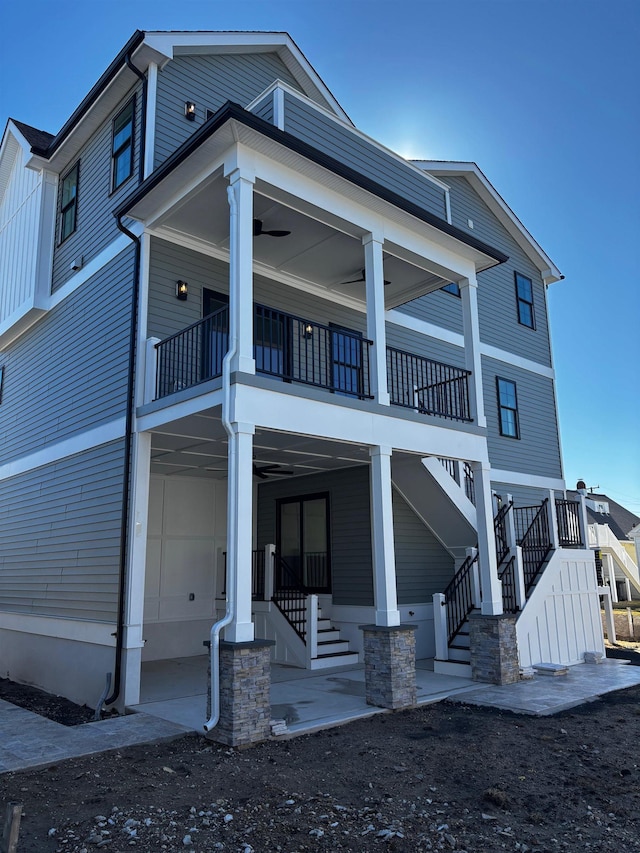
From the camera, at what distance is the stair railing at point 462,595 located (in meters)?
10.7

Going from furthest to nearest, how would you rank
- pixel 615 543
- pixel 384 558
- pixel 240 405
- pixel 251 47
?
pixel 615 543 → pixel 251 47 → pixel 384 558 → pixel 240 405

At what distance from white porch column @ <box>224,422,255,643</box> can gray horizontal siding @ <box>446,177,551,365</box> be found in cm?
1043

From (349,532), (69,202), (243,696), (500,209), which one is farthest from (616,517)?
(243,696)

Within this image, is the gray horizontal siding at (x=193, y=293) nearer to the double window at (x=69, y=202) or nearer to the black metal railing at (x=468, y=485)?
the double window at (x=69, y=202)

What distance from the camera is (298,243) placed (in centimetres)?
1010

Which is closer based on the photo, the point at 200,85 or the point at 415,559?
the point at 200,85

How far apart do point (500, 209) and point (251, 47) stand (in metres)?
8.04

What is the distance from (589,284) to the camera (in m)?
23.2

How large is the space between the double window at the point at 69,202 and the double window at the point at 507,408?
1034cm

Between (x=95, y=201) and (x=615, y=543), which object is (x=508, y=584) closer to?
(x=95, y=201)

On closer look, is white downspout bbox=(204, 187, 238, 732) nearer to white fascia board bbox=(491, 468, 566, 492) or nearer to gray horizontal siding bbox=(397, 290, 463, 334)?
gray horizontal siding bbox=(397, 290, 463, 334)

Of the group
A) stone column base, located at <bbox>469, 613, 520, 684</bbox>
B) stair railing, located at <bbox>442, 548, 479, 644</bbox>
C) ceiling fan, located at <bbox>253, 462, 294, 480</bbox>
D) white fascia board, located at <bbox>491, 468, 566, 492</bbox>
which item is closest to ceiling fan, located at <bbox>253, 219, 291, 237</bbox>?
ceiling fan, located at <bbox>253, 462, 294, 480</bbox>

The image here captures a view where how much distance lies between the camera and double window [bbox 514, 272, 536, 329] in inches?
691

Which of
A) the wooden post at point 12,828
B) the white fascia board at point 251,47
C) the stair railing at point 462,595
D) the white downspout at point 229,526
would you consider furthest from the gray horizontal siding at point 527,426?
the wooden post at point 12,828
